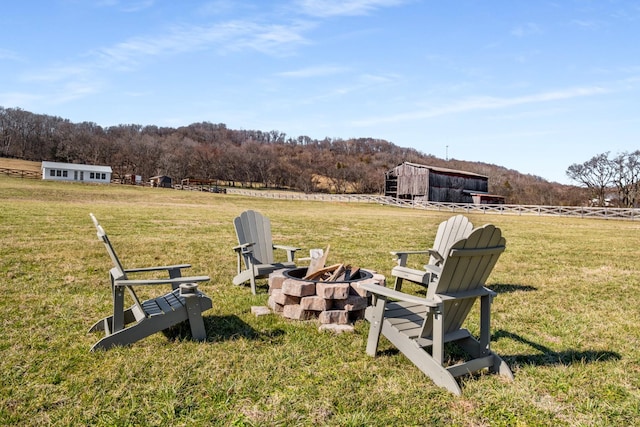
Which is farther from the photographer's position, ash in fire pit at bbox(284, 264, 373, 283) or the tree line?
the tree line

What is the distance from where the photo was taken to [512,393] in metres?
3.31

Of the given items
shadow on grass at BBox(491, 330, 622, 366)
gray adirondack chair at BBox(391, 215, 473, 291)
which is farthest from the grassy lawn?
gray adirondack chair at BBox(391, 215, 473, 291)

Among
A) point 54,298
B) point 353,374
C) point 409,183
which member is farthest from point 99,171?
point 353,374

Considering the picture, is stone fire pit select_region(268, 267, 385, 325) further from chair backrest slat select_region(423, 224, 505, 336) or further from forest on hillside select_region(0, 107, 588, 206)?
forest on hillside select_region(0, 107, 588, 206)

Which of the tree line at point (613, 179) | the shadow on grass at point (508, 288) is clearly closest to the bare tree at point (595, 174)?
the tree line at point (613, 179)

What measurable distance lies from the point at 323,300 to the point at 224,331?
3.88ft

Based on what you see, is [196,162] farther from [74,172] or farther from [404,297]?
[404,297]

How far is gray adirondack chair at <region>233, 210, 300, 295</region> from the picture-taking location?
6.46 m

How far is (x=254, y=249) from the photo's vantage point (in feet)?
22.5

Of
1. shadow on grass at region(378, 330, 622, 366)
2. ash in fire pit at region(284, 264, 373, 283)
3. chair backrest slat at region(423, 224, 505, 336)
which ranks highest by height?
chair backrest slat at region(423, 224, 505, 336)

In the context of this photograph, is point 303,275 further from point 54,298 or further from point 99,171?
point 99,171

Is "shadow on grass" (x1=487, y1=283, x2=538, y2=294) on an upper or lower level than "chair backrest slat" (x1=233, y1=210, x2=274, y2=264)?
lower

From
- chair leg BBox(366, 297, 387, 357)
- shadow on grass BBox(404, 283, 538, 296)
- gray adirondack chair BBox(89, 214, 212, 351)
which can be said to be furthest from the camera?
shadow on grass BBox(404, 283, 538, 296)

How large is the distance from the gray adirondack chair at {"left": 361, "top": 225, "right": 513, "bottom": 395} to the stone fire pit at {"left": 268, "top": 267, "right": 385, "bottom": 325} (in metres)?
0.90
